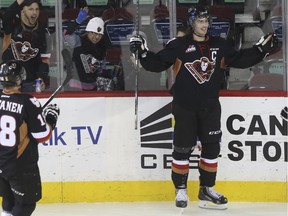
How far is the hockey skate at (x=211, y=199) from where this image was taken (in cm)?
516

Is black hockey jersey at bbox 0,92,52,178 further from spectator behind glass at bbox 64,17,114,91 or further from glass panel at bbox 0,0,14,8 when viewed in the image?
glass panel at bbox 0,0,14,8

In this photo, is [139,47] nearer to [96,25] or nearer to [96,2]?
[96,25]

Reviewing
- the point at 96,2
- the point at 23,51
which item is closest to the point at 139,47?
the point at 96,2

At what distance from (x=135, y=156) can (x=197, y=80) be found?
720mm

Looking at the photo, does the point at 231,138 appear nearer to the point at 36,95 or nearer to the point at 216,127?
the point at 216,127

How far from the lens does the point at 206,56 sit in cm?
507

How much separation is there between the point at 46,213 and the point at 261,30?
1865 millimetres

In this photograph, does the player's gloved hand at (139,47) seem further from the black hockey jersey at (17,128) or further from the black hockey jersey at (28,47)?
the black hockey jersey at (17,128)

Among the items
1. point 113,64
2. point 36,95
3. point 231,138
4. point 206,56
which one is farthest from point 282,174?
point 36,95

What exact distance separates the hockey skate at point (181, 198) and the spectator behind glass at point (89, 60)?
2.81 ft

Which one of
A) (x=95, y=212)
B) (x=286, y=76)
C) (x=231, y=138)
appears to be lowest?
(x=95, y=212)

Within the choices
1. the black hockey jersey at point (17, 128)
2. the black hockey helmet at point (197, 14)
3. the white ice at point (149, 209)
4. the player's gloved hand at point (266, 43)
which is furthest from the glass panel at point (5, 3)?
the player's gloved hand at point (266, 43)

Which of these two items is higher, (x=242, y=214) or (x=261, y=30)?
(x=261, y=30)

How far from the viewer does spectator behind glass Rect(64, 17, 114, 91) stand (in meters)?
5.43
